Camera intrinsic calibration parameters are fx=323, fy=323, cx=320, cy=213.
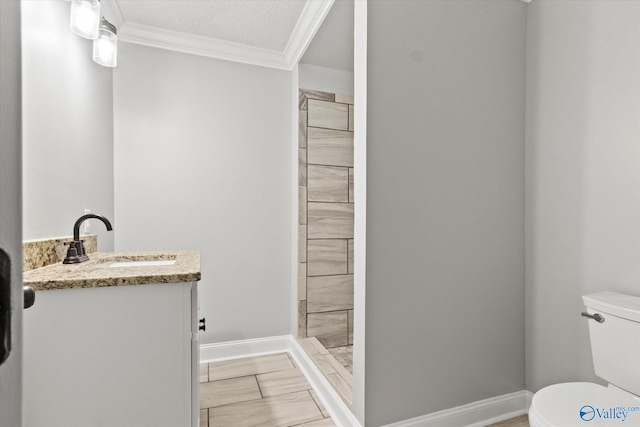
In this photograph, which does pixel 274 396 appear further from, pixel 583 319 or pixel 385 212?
pixel 583 319

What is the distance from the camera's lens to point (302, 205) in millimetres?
2633

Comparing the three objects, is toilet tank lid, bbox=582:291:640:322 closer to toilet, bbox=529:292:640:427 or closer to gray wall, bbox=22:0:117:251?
toilet, bbox=529:292:640:427

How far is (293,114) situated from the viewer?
2.75m

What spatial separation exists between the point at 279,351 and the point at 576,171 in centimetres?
239

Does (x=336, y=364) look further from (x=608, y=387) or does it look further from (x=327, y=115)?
(x=327, y=115)

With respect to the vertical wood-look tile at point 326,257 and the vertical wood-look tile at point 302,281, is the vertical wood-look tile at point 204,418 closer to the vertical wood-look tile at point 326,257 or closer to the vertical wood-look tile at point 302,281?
the vertical wood-look tile at point 302,281

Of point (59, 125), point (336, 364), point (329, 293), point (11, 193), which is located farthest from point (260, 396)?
point (11, 193)

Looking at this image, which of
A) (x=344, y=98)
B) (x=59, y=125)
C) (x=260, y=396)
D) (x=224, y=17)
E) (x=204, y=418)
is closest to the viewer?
(x=59, y=125)

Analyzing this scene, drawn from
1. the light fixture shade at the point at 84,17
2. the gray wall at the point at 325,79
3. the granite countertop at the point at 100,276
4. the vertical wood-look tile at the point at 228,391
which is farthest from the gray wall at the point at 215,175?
the granite countertop at the point at 100,276

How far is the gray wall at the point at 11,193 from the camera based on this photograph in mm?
251

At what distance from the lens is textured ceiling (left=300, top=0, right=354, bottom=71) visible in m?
2.02

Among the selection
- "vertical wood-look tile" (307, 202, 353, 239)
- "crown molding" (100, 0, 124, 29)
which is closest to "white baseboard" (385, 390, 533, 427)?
"vertical wood-look tile" (307, 202, 353, 239)

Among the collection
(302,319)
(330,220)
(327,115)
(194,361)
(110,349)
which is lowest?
(302,319)

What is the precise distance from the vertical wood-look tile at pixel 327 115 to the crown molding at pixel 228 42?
1.27 ft
